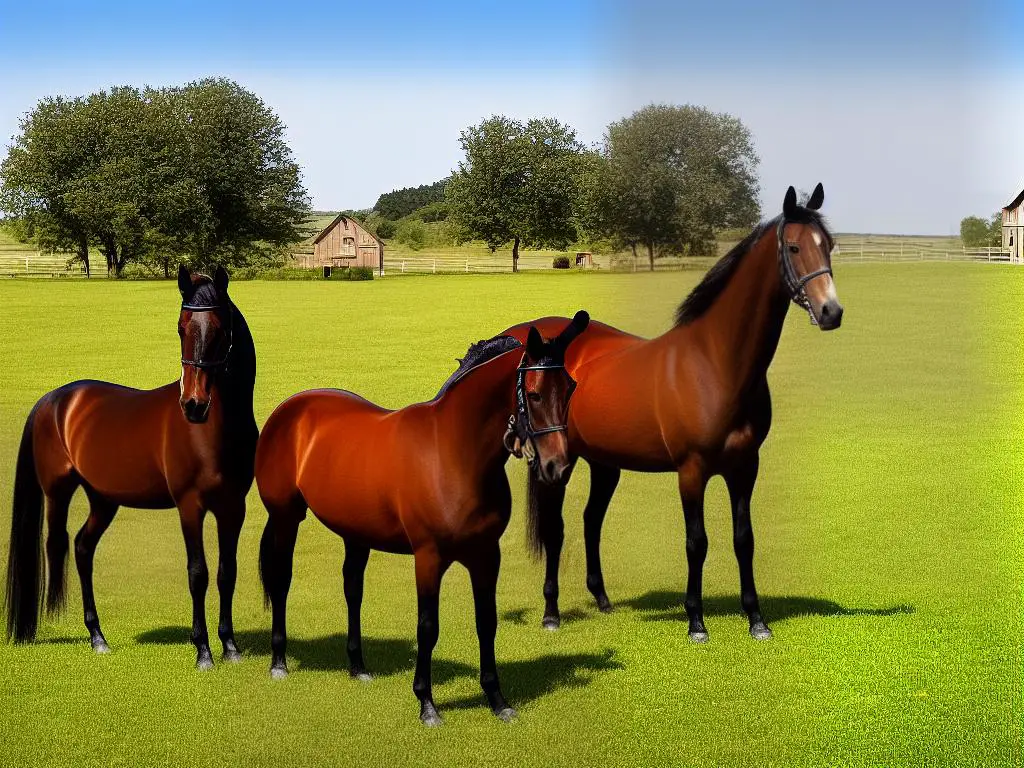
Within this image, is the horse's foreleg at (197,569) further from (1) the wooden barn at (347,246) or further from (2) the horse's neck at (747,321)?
(1) the wooden barn at (347,246)

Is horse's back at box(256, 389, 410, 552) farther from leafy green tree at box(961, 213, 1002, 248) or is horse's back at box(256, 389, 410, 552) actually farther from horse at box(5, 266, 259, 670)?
leafy green tree at box(961, 213, 1002, 248)

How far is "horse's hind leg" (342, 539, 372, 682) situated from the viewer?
8.91 meters

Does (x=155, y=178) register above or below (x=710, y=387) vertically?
above

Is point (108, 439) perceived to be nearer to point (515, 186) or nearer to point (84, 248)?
point (84, 248)

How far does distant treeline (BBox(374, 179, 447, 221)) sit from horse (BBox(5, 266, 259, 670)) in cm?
12936

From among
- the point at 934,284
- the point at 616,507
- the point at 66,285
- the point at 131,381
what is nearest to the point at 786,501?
the point at 616,507

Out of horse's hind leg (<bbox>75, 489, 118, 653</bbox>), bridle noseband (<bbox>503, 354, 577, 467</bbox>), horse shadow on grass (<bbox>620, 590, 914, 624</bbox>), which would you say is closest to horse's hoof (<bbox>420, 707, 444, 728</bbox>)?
bridle noseband (<bbox>503, 354, 577, 467</bbox>)

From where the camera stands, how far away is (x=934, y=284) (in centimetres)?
5706

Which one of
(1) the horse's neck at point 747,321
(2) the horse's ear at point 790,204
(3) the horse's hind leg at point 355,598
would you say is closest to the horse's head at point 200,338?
(3) the horse's hind leg at point 355,598

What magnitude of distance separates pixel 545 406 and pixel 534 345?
1.12ft

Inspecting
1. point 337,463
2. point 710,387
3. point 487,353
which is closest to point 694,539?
point 710,387

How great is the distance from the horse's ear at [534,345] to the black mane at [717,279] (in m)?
2.91

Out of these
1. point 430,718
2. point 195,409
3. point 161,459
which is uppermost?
point 195,409

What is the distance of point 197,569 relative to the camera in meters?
9.16
